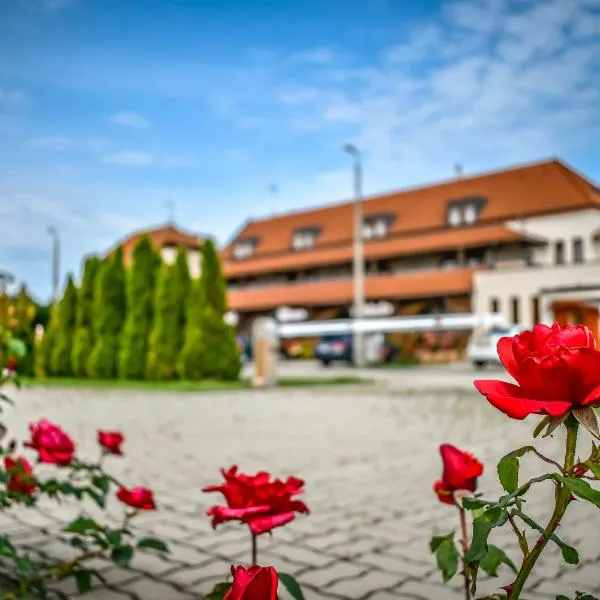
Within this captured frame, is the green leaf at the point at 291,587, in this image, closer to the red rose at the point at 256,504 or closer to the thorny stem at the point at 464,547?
the red rose at the point at 256,504

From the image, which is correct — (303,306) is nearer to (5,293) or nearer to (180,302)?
(180,302)

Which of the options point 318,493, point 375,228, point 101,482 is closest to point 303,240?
point 375,228

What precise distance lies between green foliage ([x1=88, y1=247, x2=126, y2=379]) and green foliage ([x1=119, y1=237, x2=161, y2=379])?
43cm

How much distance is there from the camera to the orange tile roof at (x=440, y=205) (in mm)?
40125

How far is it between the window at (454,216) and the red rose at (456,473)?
138ft

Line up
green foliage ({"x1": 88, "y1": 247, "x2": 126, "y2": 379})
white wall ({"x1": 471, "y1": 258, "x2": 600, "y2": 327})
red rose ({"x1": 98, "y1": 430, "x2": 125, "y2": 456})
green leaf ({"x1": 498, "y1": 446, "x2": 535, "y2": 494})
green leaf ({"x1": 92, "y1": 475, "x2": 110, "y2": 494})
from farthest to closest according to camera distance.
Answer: white wall ({"x1": 471, "y1": 258, "x2": 600, "y2": 327}) → green foliage ({"x1": 88, "y1": 247, "x2": 126, "y2": 379}) → red rose ({"x1": 98, "y1": 430, "x2": 125, "y2": 456}) → green leaf ({"x1": 92, "y1": 475, "x2": 110, "y2": 494}) → green leaf ({"x1": 498, "y1": 446, "x2": 535, "y2": 494})

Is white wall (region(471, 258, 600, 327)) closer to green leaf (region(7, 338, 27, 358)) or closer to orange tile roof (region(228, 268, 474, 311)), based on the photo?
orange tile roof (region(228, 268, 474, 311))

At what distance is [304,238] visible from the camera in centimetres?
5162

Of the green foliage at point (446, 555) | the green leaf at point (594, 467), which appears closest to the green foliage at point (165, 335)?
the green foliage at point (446, 555)

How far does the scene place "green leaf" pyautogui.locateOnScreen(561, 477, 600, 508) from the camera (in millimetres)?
1116

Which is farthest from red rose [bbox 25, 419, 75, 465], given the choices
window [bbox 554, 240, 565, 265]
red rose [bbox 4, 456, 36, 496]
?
window [bbox 554, 240, 565, 265]

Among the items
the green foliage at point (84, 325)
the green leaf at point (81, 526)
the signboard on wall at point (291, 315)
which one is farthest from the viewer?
the signboard on wall at point (291, 315)

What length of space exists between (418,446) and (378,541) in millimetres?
3976

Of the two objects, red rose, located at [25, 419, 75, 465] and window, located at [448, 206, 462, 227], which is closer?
red rose, located at [25, 419, 75, 465]
